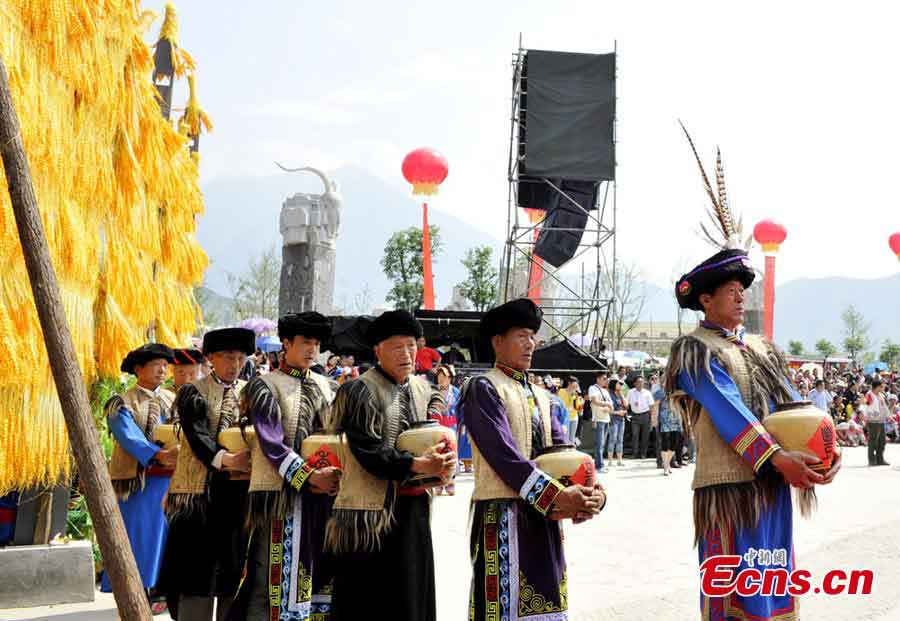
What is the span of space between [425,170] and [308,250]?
20.2 feet

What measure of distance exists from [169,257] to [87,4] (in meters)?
2.47

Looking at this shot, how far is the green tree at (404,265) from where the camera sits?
4156 centimetres

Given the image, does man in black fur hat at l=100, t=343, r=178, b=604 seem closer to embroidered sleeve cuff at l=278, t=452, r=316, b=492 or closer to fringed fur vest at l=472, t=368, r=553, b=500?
embroidered sleeve cuff at l=278, t=452, r=316, b=492

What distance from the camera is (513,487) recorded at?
372 centimetres

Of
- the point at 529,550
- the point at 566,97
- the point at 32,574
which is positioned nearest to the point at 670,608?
the point at 529,550

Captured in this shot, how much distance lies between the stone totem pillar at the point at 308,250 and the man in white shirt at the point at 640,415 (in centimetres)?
1081

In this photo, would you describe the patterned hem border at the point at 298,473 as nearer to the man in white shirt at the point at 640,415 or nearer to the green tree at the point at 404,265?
the man in white shirt at the point at 640,415

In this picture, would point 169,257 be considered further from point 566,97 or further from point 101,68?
point 566,97

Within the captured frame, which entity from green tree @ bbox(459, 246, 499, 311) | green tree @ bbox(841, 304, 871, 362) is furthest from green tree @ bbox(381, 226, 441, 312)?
green tree @ bbox(841, 304, 871, 362)

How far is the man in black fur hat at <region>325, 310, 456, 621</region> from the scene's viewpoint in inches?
155

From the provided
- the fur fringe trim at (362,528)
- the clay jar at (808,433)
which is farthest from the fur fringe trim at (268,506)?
the clay jar at (808,433)

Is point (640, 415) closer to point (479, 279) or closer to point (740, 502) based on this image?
point (740, 502)

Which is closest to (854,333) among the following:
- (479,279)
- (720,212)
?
(479,279)

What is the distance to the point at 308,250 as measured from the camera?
25.2 metres
